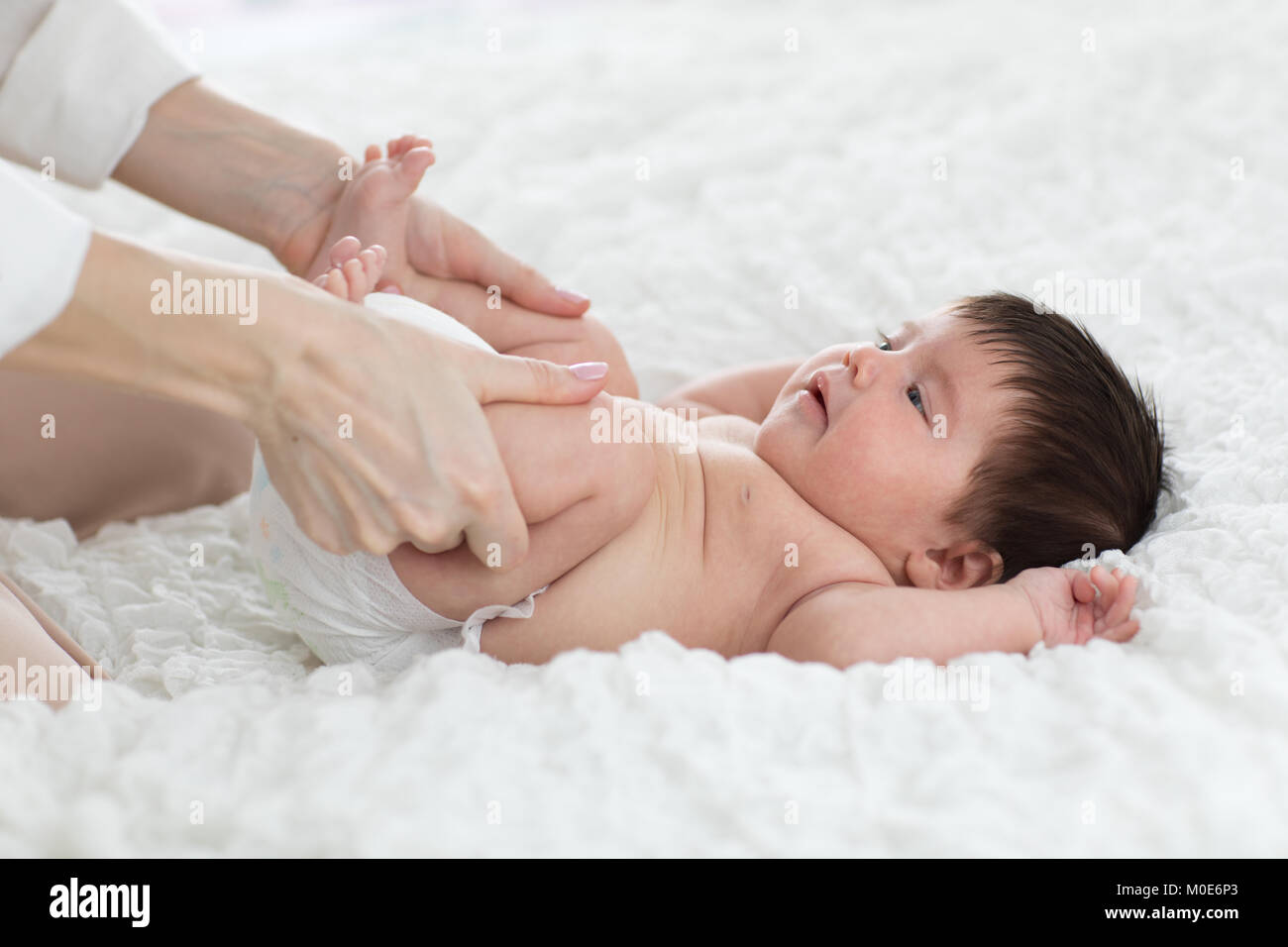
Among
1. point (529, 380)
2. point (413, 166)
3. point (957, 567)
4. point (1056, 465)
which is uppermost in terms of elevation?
point (413, 166)

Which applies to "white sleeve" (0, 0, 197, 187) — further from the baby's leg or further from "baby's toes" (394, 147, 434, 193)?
the baby's leg

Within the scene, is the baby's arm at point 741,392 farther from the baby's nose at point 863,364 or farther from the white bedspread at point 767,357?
the baby's nose at point 863,364

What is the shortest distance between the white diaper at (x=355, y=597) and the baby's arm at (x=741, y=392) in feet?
1.48

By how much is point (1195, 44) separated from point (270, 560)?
1728 mm

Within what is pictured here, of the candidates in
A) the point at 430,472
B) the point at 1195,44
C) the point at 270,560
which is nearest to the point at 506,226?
the point at 270,560

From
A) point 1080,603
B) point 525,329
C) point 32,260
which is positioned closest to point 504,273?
point 525,329

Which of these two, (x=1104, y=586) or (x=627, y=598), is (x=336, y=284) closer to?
(x=627, y=598)

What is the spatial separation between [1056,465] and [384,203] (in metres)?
0.77

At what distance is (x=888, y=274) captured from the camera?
160 centimetres

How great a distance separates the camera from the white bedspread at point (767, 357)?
761mm

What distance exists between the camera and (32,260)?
773mm

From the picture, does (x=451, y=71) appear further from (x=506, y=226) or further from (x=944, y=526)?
(x=944, y=526)

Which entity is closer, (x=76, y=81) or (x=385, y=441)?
(x=385, y=441)

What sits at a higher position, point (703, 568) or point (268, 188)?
point (268, 188)
